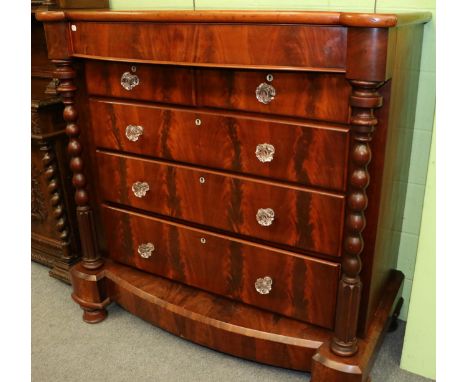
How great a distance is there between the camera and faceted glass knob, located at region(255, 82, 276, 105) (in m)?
1.28

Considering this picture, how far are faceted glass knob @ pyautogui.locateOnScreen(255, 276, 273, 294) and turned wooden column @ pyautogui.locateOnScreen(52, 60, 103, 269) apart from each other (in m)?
0.71

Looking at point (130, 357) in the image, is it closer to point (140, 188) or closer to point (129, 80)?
point (140, 188)

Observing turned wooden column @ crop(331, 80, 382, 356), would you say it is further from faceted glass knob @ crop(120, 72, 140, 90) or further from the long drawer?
faceted glass knob @ crop(120, 72, 140, 90)

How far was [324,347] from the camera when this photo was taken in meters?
1.41

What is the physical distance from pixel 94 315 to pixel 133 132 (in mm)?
799

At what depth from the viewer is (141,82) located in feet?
4.99

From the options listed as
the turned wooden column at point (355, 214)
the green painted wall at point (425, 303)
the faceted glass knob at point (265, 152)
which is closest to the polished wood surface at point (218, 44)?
the turned wooden column at point (355, 214)

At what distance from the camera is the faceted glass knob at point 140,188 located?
166 cm

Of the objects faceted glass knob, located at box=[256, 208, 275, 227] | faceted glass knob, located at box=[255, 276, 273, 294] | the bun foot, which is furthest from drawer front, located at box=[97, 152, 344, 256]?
the bun foot

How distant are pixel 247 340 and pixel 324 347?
254 mm

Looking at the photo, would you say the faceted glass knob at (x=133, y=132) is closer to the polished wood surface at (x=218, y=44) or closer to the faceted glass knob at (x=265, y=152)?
the polished wood surface at (x=218, y=44)

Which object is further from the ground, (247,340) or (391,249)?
(391,249)
